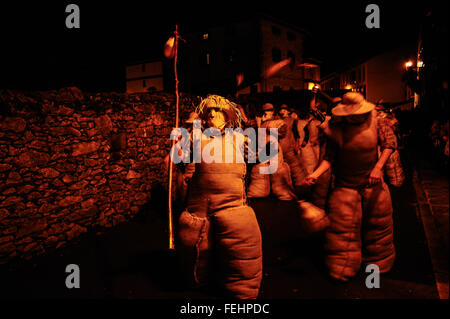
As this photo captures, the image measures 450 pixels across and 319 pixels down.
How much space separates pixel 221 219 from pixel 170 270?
5.12 feet

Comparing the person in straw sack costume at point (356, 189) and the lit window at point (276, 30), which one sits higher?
the lit window at point (276, 30)

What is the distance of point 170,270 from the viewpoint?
13.5 feet

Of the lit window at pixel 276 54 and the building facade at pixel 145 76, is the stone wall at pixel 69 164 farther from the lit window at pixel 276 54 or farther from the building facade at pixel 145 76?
the lit window at pixel 276 54

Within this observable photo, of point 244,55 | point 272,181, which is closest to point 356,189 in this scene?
point 272,181

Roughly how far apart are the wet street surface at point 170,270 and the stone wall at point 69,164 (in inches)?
17.0

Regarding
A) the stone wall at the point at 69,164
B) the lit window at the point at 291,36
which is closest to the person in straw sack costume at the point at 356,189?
the stone wall at the point at 69,164

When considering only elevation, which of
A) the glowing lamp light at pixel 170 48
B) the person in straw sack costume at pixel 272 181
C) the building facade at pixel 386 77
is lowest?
the person in straw sack costume at pixel 272 181

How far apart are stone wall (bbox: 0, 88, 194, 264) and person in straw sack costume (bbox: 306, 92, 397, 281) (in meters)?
4.21

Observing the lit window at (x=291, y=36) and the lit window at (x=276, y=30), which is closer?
the lit window at (x=276, y=30)

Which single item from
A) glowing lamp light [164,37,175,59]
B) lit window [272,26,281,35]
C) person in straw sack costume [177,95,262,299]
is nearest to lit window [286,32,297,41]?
lit window [272,26,281,35]

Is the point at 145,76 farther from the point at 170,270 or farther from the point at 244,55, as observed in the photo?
the point at 170,270

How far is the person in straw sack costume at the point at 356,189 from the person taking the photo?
3.48 m
